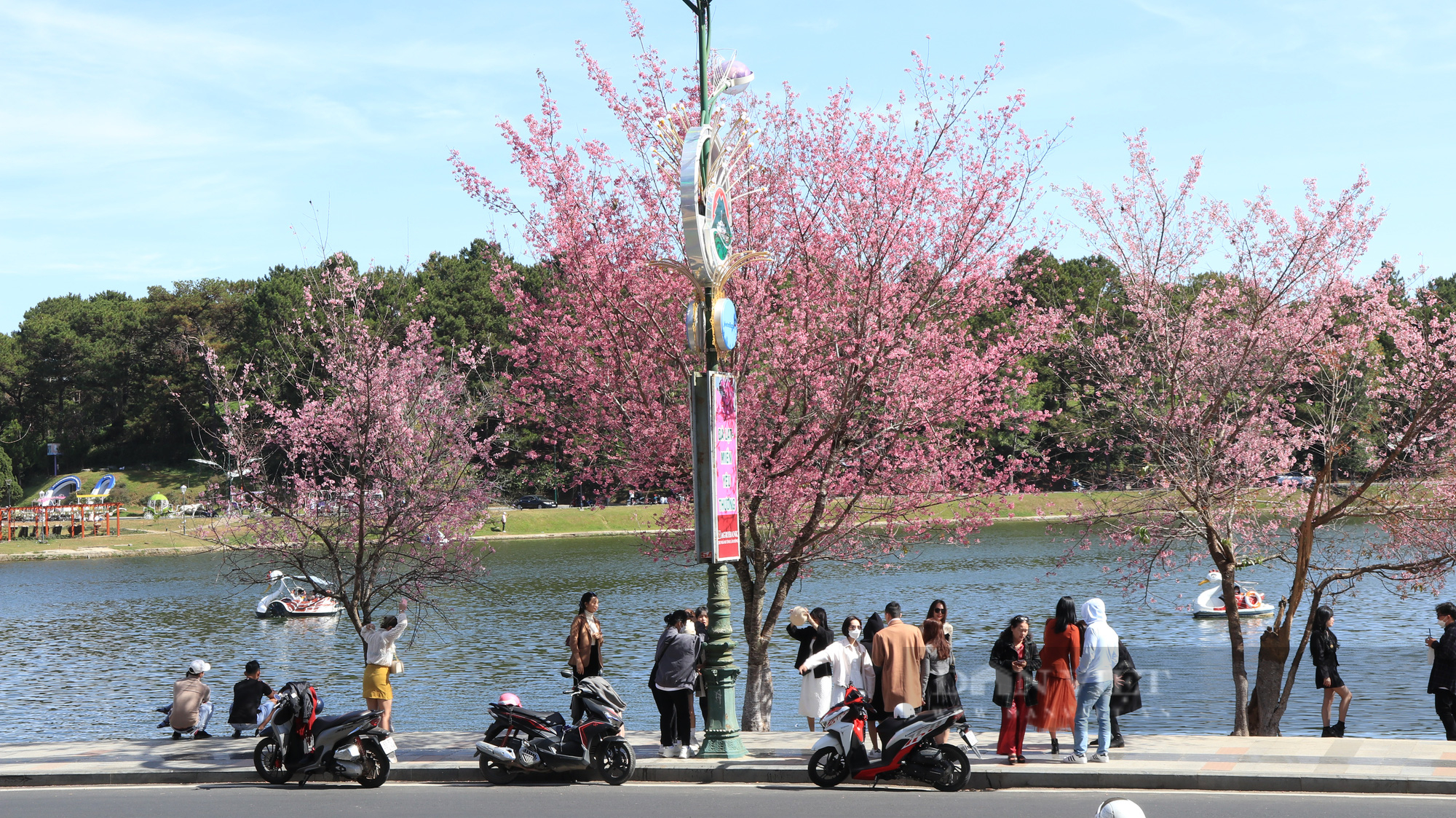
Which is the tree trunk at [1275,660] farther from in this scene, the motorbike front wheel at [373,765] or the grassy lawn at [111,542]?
the grassy lawn at [111,542]

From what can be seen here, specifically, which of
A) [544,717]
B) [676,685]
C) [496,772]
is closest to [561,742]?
[544,717]

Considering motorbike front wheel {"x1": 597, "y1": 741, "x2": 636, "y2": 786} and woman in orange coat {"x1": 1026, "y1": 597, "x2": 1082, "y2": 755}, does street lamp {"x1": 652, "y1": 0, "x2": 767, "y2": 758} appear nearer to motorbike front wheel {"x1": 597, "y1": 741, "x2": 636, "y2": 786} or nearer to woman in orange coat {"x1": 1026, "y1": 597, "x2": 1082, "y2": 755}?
motorbike front wheel {"x1": 597, "y1": 741, "x2": 636, "y2": 786}

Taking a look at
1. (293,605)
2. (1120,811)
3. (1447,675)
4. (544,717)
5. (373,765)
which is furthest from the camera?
(293,605)

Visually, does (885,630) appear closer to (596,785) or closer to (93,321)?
(596,785)

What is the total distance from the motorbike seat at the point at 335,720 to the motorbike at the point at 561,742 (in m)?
1.36

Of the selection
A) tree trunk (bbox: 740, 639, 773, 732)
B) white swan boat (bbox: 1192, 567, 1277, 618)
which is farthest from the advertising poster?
white swan boat (bbox: 1192, 567, 1277, 618)

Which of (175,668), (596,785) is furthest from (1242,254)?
(175,668)

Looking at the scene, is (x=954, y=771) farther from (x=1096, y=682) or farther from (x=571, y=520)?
(x=571, y=520)

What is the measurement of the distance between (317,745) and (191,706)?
7.37 m

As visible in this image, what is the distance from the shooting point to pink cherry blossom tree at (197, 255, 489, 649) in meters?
17.8

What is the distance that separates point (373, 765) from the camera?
1303cm

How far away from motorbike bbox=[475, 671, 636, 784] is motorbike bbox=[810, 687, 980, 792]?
7.25 feet

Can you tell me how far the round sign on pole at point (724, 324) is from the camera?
13.3m

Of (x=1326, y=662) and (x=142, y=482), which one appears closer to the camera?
(x=1326, y=662)
